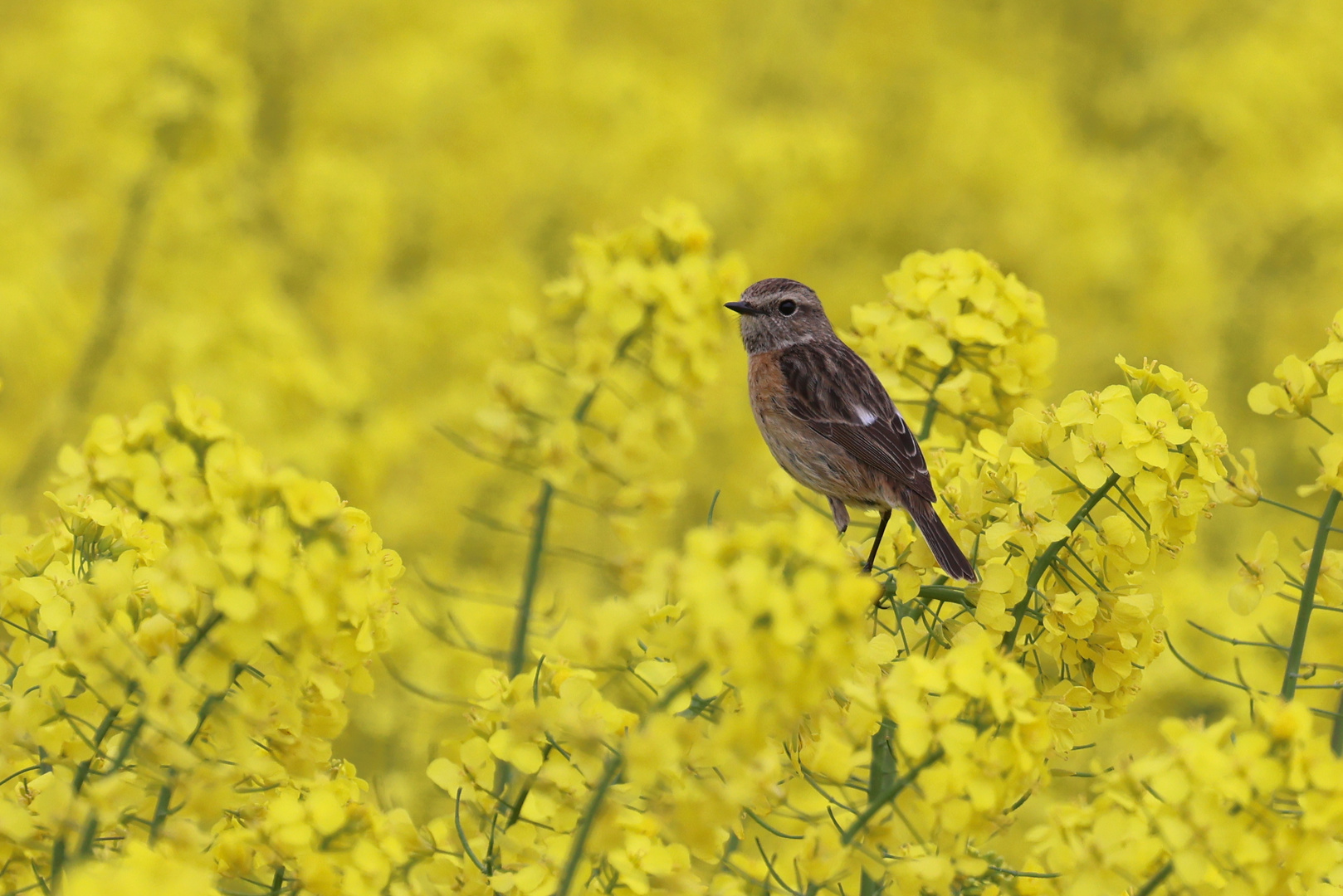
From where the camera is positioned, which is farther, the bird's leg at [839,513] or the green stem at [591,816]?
Result: the bird's leg at [839,513]

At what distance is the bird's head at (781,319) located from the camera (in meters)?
3.06

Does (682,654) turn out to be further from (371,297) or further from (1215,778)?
(371,297)

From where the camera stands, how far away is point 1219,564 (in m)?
5.57

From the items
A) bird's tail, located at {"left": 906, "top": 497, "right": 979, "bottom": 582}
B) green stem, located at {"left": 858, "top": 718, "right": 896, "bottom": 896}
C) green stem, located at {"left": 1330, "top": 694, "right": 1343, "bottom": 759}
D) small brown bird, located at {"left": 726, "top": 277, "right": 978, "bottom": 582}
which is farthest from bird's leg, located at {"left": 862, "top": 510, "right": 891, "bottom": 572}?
green stem, located at {"left": 1330, "top": 694, "right": 1343, "bottom": 759}

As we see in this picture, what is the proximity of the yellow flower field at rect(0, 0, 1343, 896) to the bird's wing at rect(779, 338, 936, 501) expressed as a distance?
0.10 m

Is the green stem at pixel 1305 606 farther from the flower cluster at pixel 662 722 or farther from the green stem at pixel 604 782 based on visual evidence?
the green stem at pixel 604 782

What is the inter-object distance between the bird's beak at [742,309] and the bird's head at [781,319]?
64mm

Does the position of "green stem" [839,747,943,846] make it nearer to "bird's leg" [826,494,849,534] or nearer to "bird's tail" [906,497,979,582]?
"bird's tail" [906,497,979,582]

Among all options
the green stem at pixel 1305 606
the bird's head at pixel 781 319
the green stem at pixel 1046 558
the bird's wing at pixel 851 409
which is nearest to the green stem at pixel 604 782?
the green stem at pixel 1046 558

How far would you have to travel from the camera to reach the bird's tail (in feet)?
6.21

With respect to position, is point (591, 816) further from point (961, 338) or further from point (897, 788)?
point (961, 338)

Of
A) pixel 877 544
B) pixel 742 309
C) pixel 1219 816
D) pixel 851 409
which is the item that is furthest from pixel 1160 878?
pixel 742 309

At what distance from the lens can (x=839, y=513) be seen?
286 cm

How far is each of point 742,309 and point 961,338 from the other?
722 mm
